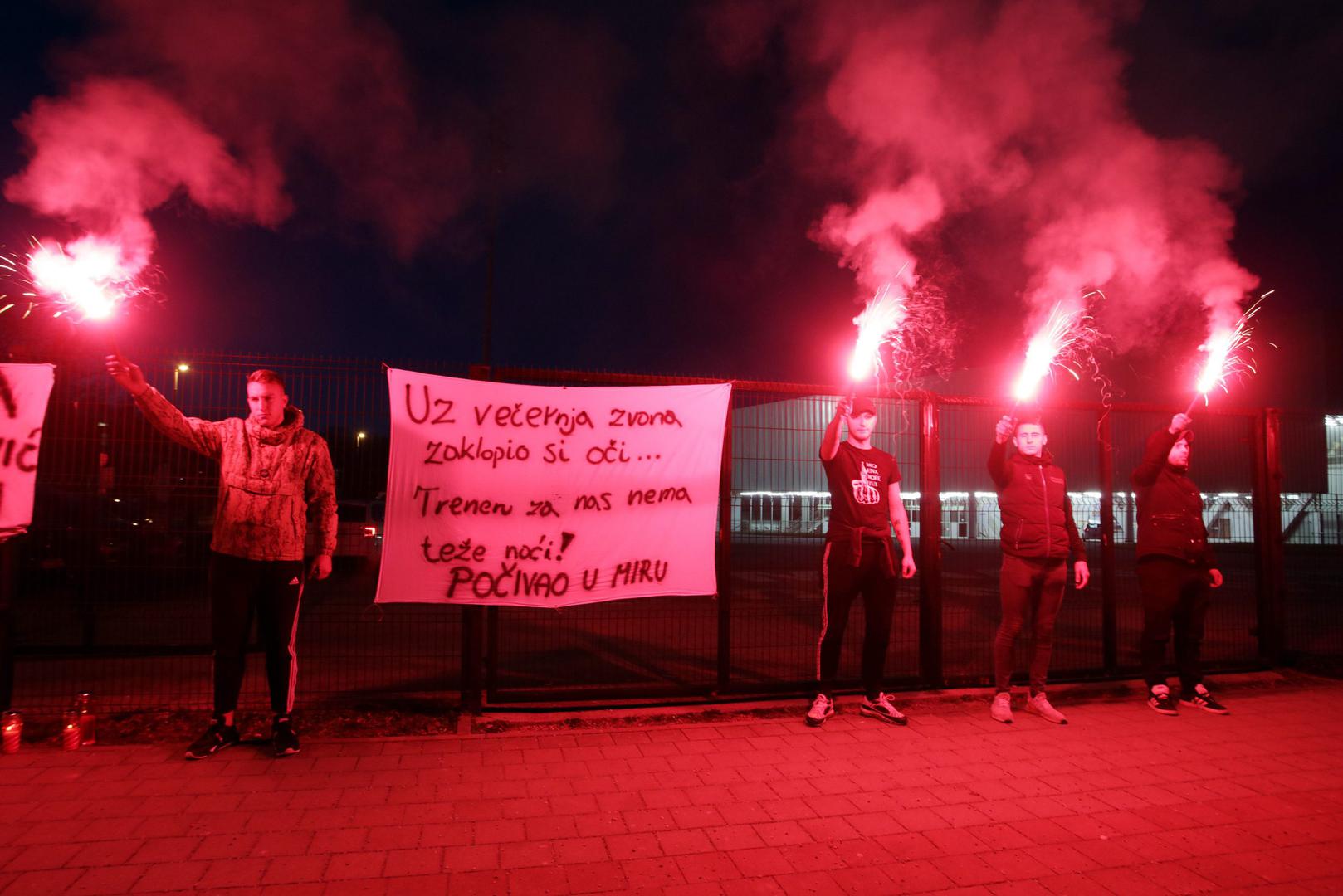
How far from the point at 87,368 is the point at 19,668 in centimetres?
346

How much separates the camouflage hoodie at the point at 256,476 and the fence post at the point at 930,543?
4.39m

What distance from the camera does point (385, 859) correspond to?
323cm

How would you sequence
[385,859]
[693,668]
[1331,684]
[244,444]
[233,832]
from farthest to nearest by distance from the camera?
[693,668] < [1331,684] < [244,444] < [233,832] < [385,859]

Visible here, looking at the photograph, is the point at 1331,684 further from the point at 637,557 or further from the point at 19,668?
the point at 19,668

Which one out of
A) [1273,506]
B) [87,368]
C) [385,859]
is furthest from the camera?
[1273,506]

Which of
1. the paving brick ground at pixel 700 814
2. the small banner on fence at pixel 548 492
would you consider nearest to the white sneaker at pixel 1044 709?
the paving brick ground at pixel 700 814

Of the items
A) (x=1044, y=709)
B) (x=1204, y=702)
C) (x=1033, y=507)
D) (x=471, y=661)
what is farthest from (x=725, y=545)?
(x=1204, y=702)

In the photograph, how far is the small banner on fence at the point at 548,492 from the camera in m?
5.29

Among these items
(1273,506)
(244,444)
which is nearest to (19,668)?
(244,444)

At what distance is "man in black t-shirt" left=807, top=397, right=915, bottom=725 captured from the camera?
5.30 meters

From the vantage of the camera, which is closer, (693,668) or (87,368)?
(87,368)

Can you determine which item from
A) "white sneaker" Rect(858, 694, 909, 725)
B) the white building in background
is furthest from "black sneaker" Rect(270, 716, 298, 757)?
"white sneaker" Rect(858, 694, 909, 725)

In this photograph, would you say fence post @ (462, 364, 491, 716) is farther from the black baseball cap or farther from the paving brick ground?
the black baseball cap

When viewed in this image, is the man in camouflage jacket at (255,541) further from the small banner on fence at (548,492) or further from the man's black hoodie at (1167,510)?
the man's black hoodie at (1167,510)
